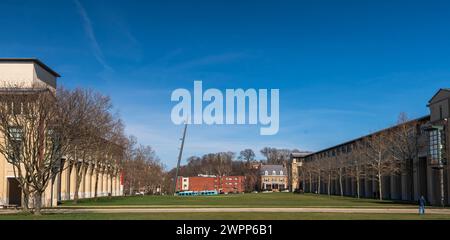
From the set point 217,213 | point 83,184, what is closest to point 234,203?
point 217,213

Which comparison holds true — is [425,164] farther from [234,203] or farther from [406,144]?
[234,203]

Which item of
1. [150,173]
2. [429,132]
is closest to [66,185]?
[150,173]

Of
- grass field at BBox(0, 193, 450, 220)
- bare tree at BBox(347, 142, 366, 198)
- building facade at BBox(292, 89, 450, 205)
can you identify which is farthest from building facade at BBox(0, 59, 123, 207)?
bare tree at BBox(347, 142, 366, 198)

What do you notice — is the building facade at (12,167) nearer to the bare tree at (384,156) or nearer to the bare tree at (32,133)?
the bare tree at (32,133)

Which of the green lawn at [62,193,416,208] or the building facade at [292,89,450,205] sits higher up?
the building facade at [292,89,450,205]

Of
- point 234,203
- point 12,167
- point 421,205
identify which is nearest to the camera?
point 421,205

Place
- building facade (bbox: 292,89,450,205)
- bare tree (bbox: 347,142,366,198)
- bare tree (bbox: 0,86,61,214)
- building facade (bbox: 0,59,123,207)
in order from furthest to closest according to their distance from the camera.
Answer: bare tree (bbox: 347,142,366,198) → building facade (bbox: 292,89,450,205) → building facade (bbox: 0,59,123,207) → bare tree (bbox: 0,86,61,214)

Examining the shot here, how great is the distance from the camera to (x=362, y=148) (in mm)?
105875

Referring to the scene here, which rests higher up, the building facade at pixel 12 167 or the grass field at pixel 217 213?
the building facade at pixel 12 167

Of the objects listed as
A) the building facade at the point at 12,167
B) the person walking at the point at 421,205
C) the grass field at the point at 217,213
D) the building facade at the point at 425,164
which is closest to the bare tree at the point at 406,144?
the building facade at the point at 425,164

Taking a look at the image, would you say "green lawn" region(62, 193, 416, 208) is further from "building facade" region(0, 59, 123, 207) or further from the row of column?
"building facade" region(0, 59, 123, 207)

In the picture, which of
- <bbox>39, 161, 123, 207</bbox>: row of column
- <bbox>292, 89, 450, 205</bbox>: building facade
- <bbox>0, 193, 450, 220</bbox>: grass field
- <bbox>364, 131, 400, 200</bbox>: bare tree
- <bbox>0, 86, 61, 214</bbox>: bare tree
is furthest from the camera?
<bbox>364, 131, 400, 200</bbox>: bare tree
